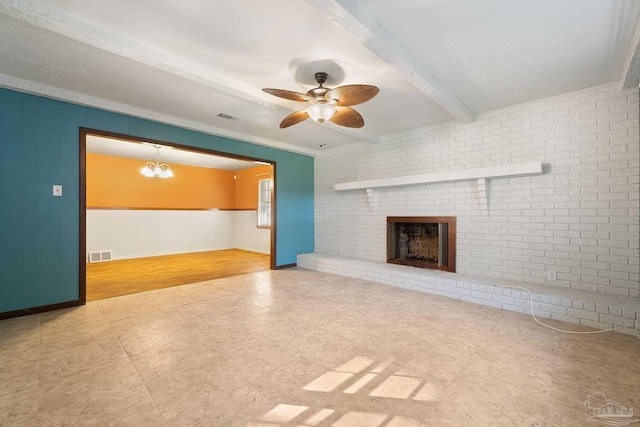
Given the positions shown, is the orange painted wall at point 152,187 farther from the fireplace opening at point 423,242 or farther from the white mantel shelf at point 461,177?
the fireplace opening at point 423,242

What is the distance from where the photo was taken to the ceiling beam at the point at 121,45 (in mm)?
1932

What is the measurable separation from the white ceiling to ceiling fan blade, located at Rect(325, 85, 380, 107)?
28 cm

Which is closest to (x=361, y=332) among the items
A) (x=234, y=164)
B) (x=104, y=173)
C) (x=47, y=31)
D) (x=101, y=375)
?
(x=101, y=375)

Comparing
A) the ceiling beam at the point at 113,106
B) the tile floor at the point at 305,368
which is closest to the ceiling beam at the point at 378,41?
the tile floor at the point at 305,368

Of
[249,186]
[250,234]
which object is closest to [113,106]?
[249,186]

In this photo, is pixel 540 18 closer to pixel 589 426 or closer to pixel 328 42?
pixel 328 42

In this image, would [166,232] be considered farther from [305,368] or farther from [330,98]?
[305,368]

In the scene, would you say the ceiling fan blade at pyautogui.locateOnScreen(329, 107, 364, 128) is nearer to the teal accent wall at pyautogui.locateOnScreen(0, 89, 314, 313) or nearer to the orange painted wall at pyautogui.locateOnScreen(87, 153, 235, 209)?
the teal accent wall at pyautogui.locateOnScreen(0, 89, 314, 313)

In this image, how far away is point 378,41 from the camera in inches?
84.7

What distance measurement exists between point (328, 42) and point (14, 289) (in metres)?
4.24

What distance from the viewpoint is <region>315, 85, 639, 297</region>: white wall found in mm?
2986

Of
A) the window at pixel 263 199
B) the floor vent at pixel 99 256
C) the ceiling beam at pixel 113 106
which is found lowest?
the floor vent at pixel 99 256

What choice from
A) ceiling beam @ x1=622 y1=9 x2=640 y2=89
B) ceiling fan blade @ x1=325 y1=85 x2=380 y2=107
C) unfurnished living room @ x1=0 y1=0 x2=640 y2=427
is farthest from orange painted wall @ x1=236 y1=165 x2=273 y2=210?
ceiling beam @ x1=622 y1=9 x2=640 y2=89

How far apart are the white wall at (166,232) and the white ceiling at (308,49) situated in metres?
4.50
